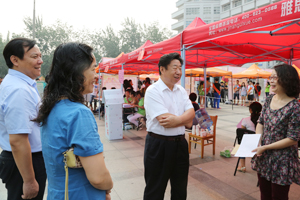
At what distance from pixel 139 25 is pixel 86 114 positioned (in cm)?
4230

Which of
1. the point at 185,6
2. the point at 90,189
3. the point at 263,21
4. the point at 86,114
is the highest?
the point at 185,6

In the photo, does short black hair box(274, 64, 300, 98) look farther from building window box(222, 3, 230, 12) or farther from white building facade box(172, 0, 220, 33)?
building window box(222, 3, 230, 12)

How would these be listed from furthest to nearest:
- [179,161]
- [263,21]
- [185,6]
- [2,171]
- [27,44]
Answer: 1. [185,6]
2. [263,21]
3. [179,161]
4. [27,44]
5. [2,171]

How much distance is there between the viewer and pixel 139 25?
40.2 metres

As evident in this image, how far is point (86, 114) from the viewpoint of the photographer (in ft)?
3.06

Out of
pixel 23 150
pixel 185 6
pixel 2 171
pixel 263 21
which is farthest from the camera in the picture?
pixel 185 6

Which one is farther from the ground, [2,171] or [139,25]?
[139,25]

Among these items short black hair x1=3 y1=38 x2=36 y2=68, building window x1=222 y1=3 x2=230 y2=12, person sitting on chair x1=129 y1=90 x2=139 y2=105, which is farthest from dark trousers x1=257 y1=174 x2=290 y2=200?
building window x1=222 y1=3 x2=230 y2=12

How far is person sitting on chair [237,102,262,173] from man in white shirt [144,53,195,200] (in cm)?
213

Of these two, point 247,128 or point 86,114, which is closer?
point 86,114

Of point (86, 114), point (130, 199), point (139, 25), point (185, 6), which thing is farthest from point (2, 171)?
point (185, 6)

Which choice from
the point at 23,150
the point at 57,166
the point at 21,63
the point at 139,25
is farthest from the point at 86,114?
the point at 139,25

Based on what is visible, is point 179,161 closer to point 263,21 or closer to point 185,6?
point 263,21

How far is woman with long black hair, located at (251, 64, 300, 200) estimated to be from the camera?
1.72m
